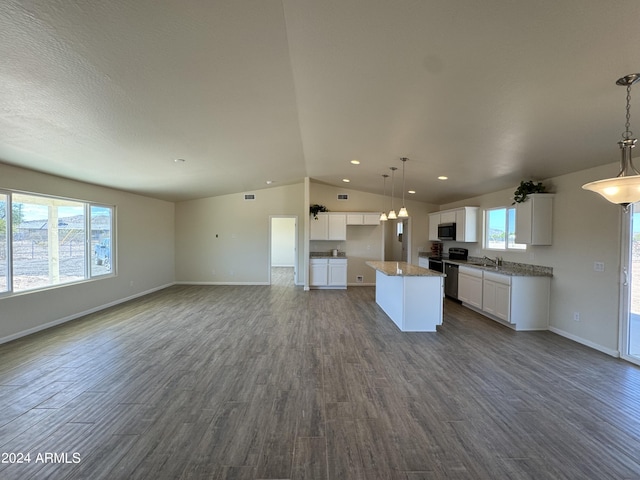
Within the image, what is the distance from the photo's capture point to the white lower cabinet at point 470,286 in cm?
535

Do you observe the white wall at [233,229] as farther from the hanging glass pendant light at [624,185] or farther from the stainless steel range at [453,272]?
the hanging glass pendant light at [624,185]

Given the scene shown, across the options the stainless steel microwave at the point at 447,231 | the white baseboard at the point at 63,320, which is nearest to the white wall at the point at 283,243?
the white baseboard at the point at 63,320

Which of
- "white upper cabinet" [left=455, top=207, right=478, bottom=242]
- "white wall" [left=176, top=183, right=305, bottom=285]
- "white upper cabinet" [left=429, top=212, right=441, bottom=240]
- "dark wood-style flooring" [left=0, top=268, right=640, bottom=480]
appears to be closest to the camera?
"dark wood-style flooring" [left=0, top=268, right=640, bottom=480]

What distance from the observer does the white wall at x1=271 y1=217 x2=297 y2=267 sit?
12.9 m

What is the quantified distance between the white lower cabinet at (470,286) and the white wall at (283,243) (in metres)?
8.12

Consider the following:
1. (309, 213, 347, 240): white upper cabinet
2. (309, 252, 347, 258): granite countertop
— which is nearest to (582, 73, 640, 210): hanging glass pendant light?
(309, 213, 347, 240): white upper cabinet

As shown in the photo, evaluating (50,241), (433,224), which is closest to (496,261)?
(433,224)

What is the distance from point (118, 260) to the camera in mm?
6016

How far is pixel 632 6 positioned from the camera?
1.42 meters

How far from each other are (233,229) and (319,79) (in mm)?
6468

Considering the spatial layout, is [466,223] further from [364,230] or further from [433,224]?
[364,230]

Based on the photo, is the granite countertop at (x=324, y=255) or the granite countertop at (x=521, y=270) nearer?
the granite countertop at (x=521, y=270)

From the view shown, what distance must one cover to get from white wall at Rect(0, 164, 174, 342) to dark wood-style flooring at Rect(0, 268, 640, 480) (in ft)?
1.42

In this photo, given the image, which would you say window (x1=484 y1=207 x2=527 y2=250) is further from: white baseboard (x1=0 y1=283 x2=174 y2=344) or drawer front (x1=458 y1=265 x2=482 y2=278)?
white baseboard (x1=0 y1=283 x2=174 y2=344)
